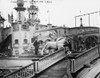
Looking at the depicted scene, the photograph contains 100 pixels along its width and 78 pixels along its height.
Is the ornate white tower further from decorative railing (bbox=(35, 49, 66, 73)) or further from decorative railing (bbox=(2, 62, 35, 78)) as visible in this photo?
decorative railing (bbox=(2, 62, 35, 78))

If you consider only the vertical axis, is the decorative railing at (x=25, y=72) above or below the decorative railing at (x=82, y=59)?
below

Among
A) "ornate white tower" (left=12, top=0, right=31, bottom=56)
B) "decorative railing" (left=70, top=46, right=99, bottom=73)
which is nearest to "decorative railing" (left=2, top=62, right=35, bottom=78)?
"decorative railing" (left=70, top=46, right=99, bottom=73)

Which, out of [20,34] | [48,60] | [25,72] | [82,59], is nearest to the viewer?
[82,59]

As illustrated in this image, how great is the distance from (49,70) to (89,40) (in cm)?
1057

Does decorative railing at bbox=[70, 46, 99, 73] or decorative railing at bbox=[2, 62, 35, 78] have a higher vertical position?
decorative railing at bbox=[70, 46, 99, 73]

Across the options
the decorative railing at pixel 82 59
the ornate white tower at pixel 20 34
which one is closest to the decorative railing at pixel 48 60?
the decorative railing at pixel 82 59

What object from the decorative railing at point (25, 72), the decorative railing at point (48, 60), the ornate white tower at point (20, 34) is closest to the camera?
the decorative railing at point (25, 72)

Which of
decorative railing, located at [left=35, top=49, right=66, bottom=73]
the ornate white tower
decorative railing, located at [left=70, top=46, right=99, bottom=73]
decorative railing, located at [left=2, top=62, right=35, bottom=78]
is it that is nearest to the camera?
decorative railing, located at [left=70, top=46, right=99, bottom=73]

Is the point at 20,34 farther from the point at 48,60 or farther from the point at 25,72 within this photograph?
the point at 25,72

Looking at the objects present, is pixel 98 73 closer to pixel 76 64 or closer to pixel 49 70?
pixel 76 64

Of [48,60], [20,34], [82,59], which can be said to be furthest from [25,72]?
[20,34]

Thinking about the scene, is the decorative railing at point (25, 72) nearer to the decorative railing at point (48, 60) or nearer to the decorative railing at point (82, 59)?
the decorative railing at point (48, 60)

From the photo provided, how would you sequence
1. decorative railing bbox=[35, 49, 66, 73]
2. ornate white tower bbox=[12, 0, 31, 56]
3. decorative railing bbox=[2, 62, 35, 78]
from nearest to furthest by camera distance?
decorative railing bbox=[2, 62, 35, 78], decorative railing bbox=[35, 49, 66, 73], ornate white tower bbox=[12, 0, 31, 56]

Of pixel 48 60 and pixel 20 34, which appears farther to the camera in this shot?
pixel 20 34
